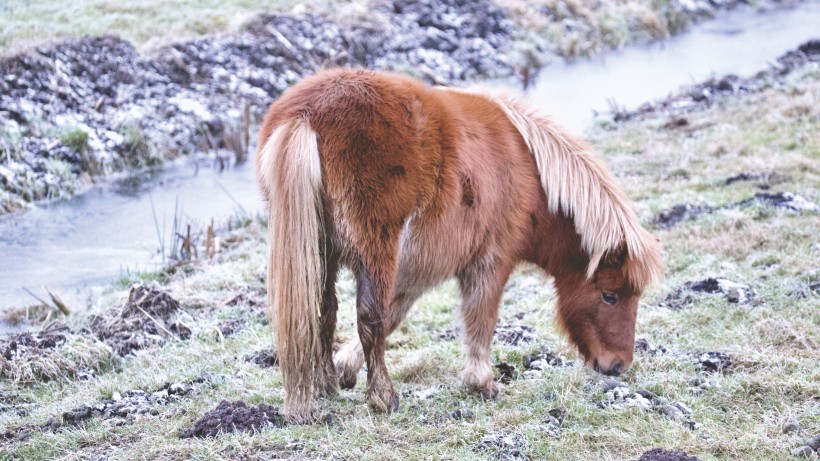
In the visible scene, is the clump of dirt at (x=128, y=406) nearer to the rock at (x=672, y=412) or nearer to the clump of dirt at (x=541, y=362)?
the clump of dirt at (x=541, y=362)

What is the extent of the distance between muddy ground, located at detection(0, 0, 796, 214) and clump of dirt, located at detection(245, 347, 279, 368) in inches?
199

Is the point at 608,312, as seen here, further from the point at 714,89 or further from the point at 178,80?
the point at 714,89

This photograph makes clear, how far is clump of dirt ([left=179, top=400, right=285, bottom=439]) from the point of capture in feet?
13.6

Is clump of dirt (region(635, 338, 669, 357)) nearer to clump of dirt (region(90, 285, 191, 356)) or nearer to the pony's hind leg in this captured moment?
the pony's hind leg

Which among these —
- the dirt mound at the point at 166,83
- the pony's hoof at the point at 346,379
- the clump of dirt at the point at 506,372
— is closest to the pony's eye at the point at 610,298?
the clump of dirt at the point at 506,372

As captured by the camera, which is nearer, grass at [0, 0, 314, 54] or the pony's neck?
the pony's neck

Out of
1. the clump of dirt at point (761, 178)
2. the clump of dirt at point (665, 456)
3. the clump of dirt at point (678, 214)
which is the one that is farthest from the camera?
the clump of dirt at point (761, 178)

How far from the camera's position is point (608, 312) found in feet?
16.3

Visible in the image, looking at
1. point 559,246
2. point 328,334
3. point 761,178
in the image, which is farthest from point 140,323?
point 761,178

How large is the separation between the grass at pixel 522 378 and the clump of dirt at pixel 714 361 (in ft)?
0.15

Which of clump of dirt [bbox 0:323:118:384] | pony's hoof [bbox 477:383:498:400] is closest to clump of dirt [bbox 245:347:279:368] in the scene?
clump of dirt [bbox 0:323:118:384]

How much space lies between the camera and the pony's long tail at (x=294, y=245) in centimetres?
398

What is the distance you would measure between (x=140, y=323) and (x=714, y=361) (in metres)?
3.97

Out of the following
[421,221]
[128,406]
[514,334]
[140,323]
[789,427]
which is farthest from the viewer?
[140,323]
